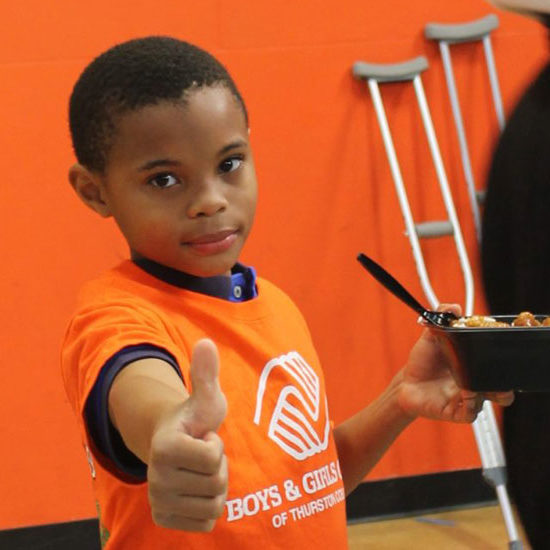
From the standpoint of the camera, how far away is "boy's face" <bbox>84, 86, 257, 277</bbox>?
46.5 inches

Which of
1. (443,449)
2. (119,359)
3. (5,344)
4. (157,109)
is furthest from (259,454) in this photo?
(443,449)

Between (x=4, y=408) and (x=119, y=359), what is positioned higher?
(x=119, y=359)

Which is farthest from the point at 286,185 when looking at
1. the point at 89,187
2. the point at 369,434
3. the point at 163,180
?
the point at 163,180

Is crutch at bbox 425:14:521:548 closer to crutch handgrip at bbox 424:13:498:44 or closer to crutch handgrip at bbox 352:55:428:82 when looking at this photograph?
crutch handgrip at bbox 424:13:498:44

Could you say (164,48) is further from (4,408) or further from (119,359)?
(4,408)

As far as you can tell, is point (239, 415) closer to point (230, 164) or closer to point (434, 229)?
point (230, 164)

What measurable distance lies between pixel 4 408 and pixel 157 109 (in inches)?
85.2

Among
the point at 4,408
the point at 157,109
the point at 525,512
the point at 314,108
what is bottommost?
the point at 4,408

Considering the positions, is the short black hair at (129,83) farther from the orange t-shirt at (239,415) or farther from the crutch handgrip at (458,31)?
the crutch handgrip at (458,31)

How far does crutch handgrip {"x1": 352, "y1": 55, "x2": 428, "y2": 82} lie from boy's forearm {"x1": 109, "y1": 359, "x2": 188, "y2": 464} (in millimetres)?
2389

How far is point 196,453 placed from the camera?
0.79 m

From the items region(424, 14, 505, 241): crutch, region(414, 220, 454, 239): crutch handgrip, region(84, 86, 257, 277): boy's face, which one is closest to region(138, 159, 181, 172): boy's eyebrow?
region(84, 86, 257, 277): boy's face

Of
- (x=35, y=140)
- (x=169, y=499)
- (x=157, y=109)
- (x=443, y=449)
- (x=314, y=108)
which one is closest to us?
(x=169, y=499)

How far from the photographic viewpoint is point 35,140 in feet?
10.2
